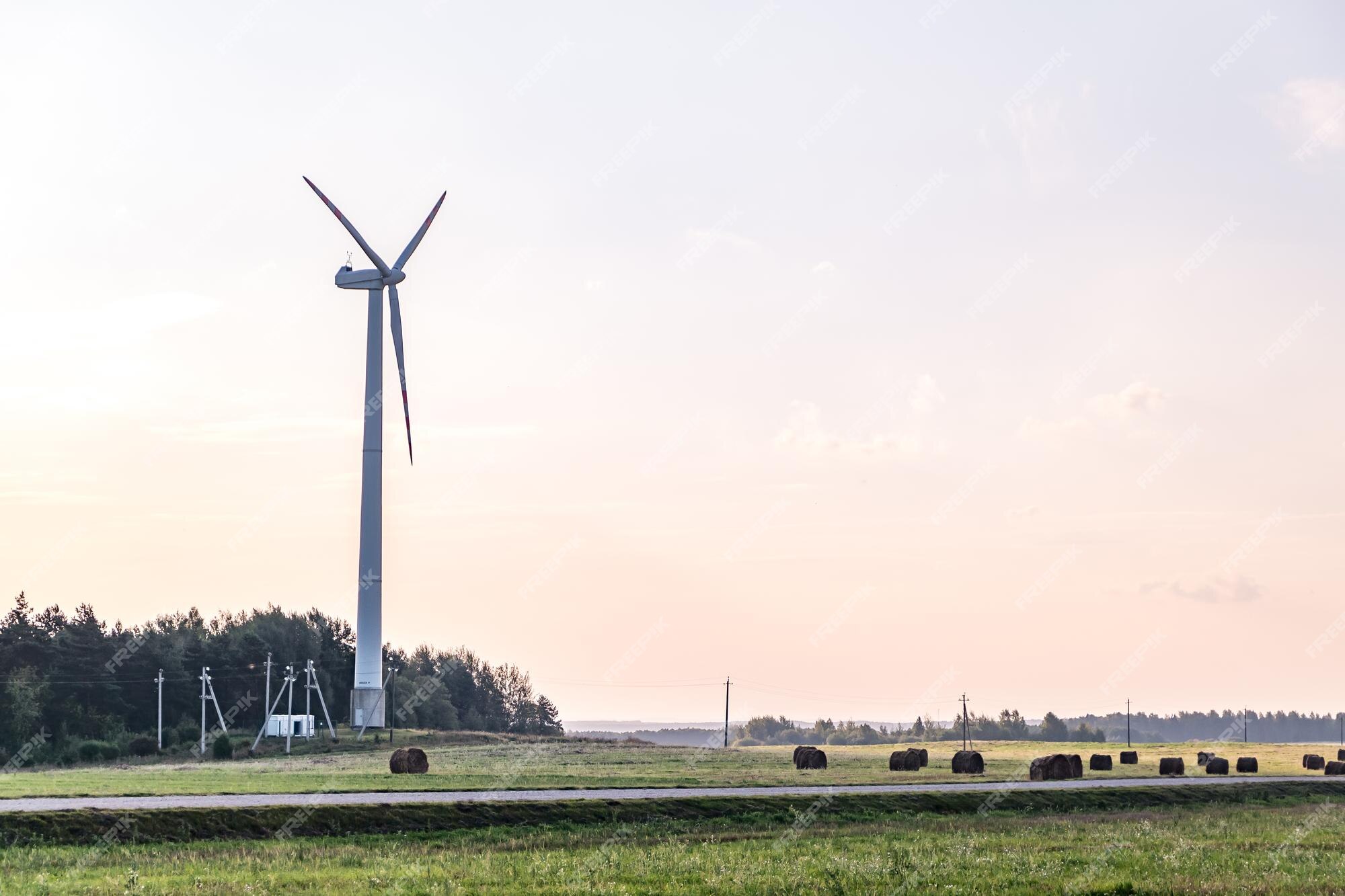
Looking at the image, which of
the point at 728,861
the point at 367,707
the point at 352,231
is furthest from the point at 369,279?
the point at 728,861

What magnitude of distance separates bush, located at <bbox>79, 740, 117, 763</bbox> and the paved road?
73.2 m

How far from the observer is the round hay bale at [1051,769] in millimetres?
74500

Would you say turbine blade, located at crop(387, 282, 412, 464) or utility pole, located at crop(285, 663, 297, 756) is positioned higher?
turbine blade, located at crop(387, 282, 412, 464)

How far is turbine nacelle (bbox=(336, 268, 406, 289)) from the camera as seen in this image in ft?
404

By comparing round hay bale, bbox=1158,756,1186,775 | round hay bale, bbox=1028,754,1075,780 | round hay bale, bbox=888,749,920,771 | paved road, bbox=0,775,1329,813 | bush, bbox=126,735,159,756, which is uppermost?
paved road, bbox=0,775,1329,813

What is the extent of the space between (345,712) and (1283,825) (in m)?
137

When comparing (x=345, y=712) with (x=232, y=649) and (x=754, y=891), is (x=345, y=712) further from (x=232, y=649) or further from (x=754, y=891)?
(x=754, y=891)

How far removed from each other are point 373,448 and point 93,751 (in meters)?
33.8

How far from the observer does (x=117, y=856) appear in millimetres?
35062

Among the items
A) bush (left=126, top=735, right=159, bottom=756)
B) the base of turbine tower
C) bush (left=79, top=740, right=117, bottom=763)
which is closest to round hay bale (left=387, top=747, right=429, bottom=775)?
bush (left=79, top=740, right=117, bottom=763)

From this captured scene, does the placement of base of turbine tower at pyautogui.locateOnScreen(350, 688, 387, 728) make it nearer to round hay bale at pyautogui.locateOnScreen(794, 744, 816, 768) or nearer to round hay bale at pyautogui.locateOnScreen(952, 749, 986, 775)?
round hay bale at pyautogui.locateOnScreen(794, 744, 816, 768)

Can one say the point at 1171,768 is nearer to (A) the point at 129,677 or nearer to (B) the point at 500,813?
(B) the point at 500,813

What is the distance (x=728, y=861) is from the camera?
34500mm

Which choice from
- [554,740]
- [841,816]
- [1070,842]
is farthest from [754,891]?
[554,740]
